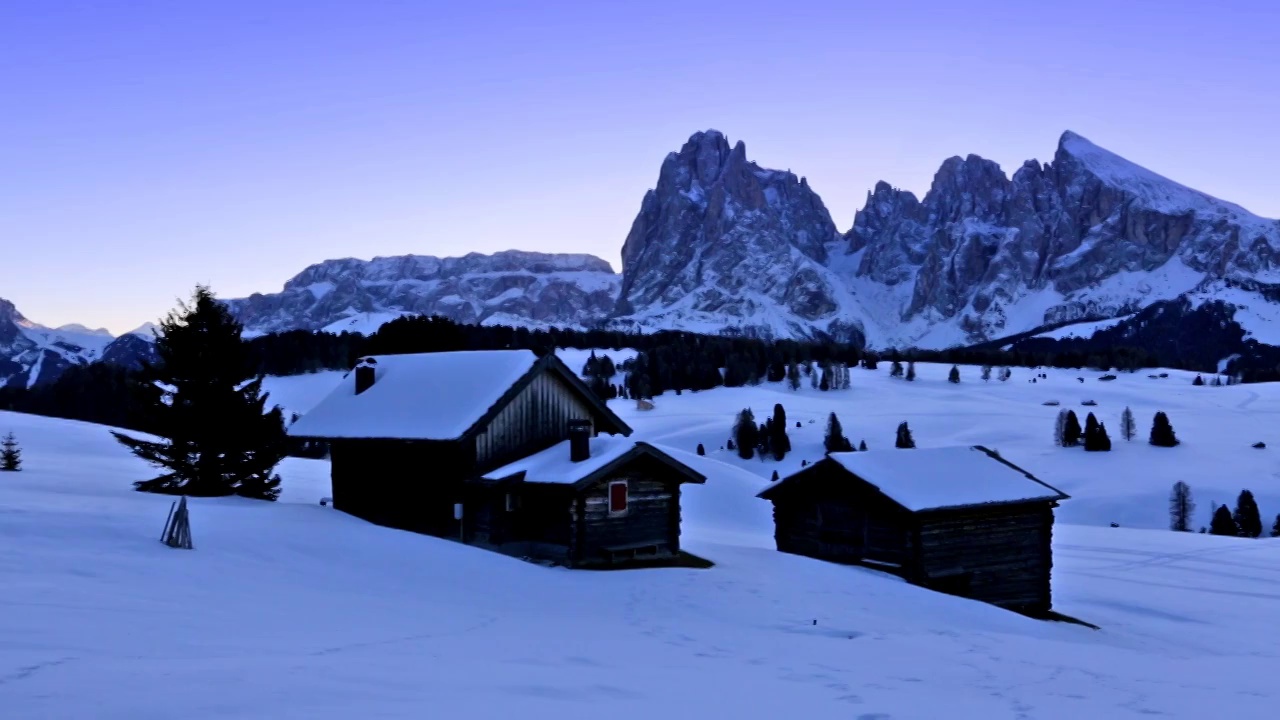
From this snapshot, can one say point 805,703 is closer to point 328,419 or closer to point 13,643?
point 13,643

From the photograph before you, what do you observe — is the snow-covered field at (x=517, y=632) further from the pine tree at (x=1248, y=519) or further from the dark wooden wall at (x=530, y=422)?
the pine tree at (x=1248, y=519)

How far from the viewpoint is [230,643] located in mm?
10000

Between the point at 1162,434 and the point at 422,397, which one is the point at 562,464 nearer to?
the point at 422,397

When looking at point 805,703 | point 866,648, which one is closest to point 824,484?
point 866,648

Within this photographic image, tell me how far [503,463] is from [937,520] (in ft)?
39.0

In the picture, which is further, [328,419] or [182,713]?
[328,419]

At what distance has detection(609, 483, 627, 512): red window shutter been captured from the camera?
2477 centimetres

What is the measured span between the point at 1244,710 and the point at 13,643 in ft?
43.2

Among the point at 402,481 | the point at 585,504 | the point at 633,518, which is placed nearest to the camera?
the point at 585,504

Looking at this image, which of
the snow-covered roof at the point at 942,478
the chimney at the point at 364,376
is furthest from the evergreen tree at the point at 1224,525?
the chimney at the point at 364,376

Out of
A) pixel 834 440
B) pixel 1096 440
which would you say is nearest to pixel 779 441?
pixel 834 440

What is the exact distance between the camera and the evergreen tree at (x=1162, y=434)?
110312 mm

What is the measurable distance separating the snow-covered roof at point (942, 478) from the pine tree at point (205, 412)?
58.2ft

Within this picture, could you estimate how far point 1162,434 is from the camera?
4365 inches
